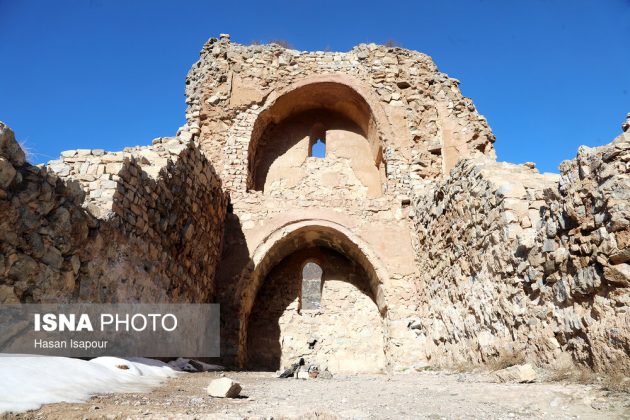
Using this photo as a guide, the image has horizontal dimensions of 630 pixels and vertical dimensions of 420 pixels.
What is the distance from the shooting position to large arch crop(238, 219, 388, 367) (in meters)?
8.80

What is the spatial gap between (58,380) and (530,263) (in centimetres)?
448

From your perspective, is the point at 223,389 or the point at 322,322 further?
the point at 322,322

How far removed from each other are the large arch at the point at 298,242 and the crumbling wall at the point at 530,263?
1176 mm

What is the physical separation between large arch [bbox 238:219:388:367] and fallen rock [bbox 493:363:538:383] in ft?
14.8

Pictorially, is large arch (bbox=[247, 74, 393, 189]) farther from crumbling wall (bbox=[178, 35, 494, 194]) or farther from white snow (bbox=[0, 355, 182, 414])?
white snow (bbox=[0, 355, 182, 414])

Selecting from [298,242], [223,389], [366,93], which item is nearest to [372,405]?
[223,389]

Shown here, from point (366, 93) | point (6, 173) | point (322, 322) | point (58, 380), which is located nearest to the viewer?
point (58, 380)

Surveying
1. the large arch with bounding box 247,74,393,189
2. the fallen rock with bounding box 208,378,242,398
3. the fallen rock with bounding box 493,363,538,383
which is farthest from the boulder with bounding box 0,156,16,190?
the large arch with bounding box 247,74,393,189

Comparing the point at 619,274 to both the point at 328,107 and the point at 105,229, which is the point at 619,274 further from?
the point at 328,107

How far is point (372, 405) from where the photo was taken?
9.98 ft

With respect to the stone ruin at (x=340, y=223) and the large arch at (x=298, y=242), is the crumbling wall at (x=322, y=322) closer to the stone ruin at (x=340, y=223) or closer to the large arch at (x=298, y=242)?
the stone ruin at (x=340, y=223)

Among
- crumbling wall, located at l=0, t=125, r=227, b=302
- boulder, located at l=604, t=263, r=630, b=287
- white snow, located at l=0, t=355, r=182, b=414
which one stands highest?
crumbling wall, located at l=0, t=125, r=227, b=302

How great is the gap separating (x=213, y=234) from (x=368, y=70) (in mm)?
5521

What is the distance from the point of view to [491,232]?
5656 mm
